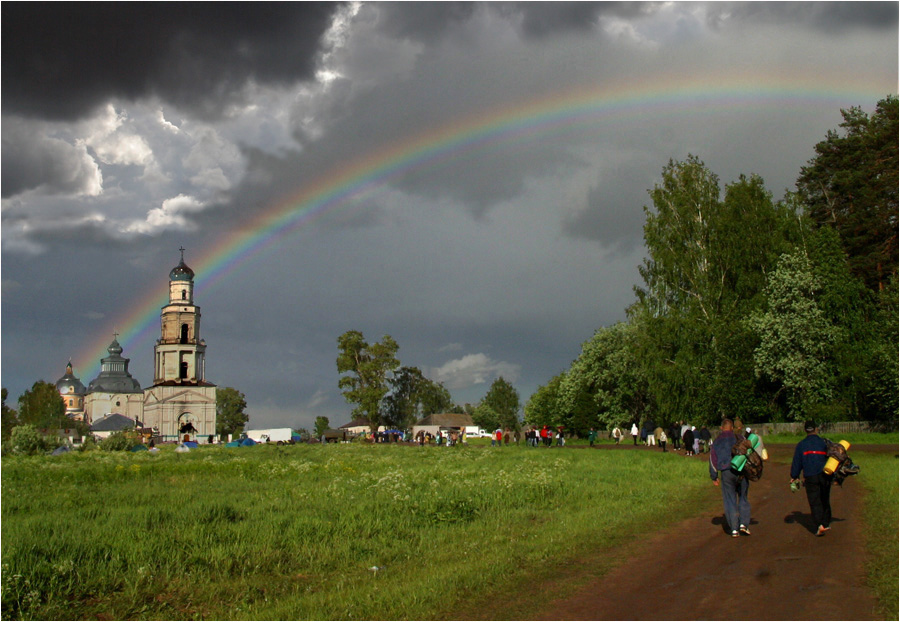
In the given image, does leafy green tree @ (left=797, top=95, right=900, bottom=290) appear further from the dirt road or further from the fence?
the dirt road

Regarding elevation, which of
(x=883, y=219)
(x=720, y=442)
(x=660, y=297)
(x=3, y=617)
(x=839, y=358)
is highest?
(x=883, y=219)

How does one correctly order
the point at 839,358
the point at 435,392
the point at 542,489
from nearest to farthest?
the point at 542,489 → the point at 839,358 → the point at 435,392

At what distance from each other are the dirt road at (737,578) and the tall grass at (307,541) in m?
1.23

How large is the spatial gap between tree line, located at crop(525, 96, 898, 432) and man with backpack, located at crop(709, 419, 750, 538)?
3558 centimetres

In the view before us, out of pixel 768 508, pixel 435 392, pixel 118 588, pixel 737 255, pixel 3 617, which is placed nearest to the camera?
pixel 3 617

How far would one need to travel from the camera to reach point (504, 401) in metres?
171

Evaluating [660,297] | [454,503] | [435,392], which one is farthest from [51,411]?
[454,503]

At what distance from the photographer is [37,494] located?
2353 cm

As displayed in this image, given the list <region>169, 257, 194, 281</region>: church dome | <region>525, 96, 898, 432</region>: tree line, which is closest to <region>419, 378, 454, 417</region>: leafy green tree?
<region>169, 257, 194, 281</region>: church dome

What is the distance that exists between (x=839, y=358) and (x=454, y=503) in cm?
3810

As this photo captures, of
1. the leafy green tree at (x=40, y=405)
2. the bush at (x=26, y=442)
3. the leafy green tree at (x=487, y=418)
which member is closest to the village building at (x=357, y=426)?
the leafy green tree at (x=487, y=418)

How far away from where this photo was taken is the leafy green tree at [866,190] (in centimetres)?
5584

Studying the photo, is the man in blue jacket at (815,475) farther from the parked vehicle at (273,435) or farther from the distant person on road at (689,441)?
the parked vehicle at (273,435)

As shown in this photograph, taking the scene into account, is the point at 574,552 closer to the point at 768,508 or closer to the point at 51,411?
the point at 768,508
